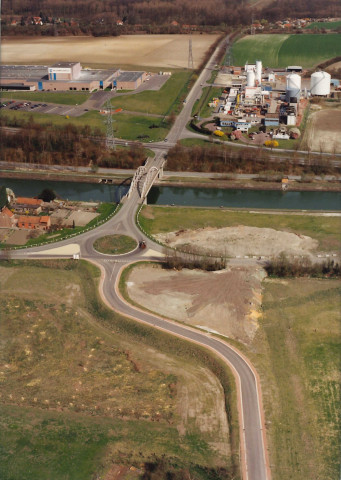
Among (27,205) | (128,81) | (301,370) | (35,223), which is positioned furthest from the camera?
(128,81)

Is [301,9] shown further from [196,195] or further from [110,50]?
[196,195]

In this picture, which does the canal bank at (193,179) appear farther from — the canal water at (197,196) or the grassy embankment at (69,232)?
the grassy embankment at (69,232)

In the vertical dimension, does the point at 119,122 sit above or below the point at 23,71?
below

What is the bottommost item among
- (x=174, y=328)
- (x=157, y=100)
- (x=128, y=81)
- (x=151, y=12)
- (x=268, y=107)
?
(x=174, y=328)

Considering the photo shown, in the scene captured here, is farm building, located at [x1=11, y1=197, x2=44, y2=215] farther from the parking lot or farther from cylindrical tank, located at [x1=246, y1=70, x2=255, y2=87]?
cylindrical tank, located at [x1=246, y1=70, x2=255, y2=87]

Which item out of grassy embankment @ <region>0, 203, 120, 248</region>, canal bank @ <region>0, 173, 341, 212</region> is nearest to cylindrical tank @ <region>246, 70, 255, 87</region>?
canal bank @ <region>0, 173, 341, 212</region>

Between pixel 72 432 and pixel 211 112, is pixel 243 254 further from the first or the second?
pixel 211 112

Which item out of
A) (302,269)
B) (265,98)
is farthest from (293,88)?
(302,269)

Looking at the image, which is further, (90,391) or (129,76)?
(129,76)
